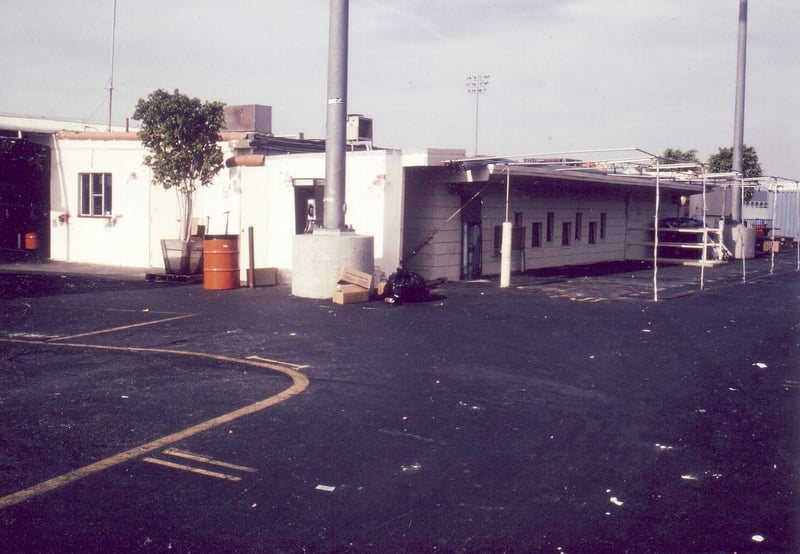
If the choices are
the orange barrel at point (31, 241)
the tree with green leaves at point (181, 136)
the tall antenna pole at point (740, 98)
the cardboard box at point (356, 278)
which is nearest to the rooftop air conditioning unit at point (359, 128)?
the tree with green leaves at point (181, 136)

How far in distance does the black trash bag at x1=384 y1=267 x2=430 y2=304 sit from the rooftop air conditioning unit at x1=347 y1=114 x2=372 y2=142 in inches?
313

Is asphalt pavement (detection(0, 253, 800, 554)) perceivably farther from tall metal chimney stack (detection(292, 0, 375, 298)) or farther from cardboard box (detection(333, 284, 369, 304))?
tall metal chimney stack (detection(292, 0, 375, 298))

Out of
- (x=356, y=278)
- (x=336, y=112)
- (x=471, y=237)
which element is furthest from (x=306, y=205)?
(x=471, y=237)

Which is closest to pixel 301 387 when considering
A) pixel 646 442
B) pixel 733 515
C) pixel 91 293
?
pixel 646 442

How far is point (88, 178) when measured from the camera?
951 inches

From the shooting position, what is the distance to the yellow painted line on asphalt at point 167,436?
5.20 m

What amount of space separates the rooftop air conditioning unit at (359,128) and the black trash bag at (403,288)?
7.95 metres

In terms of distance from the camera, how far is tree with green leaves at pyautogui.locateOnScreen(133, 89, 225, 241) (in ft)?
63.0

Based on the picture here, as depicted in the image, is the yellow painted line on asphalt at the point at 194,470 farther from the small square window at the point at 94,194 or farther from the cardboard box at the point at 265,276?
the small square window at the point at 94,194

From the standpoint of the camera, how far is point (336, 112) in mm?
16219

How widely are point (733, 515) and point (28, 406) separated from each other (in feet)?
19.8

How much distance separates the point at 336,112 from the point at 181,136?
202 inches

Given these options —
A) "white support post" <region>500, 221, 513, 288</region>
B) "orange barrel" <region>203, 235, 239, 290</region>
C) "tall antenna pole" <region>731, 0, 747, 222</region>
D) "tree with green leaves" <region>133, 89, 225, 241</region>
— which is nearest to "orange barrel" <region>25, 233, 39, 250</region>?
"tree with green leaves" <region>133, 89, 225, 241</region>

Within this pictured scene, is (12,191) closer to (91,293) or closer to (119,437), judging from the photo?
(91,293)
